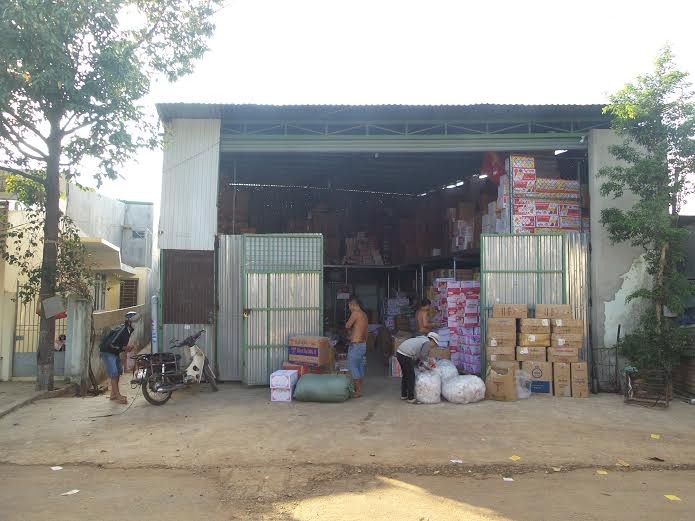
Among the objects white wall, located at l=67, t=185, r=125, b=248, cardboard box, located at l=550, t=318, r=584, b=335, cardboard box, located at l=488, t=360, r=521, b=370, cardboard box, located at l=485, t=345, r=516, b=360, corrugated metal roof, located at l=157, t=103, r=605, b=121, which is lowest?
cardboard box, located at l=488, t=360, r=521, b=370

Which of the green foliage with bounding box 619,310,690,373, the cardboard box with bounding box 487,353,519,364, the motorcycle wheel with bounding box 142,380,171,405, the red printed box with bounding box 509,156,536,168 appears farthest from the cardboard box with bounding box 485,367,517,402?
the motorcycle wheel with bounding box 142,380,171,405

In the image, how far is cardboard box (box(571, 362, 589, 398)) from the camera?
9.55 m

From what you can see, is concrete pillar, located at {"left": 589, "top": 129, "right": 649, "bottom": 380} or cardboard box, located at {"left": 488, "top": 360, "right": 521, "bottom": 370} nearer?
→ cardboard box, located at {"left": 488, "top": 360, "right": 521, "bottom": 370}

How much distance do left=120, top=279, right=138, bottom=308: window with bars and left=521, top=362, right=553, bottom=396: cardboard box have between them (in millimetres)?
16652

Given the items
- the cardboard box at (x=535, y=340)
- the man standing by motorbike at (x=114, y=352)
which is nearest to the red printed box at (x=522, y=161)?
the cardboard box at (x=535, y=340)

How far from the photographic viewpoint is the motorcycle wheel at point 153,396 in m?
8.75

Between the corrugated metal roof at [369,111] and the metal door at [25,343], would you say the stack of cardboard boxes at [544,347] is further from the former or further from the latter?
the metal door at [25,343]

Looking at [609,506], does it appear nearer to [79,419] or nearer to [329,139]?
[79,419]

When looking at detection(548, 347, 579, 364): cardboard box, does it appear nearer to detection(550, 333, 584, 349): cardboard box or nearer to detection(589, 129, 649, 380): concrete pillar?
detection(550, 333, 584, 349): cardboard box

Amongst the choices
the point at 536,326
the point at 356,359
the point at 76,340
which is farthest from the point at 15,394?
the point at 536,326

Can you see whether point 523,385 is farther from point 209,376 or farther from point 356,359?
point 209,376

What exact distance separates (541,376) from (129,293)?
1720cm

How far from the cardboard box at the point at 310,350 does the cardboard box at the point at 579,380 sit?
14.6 feet

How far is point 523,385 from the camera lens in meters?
9.40
